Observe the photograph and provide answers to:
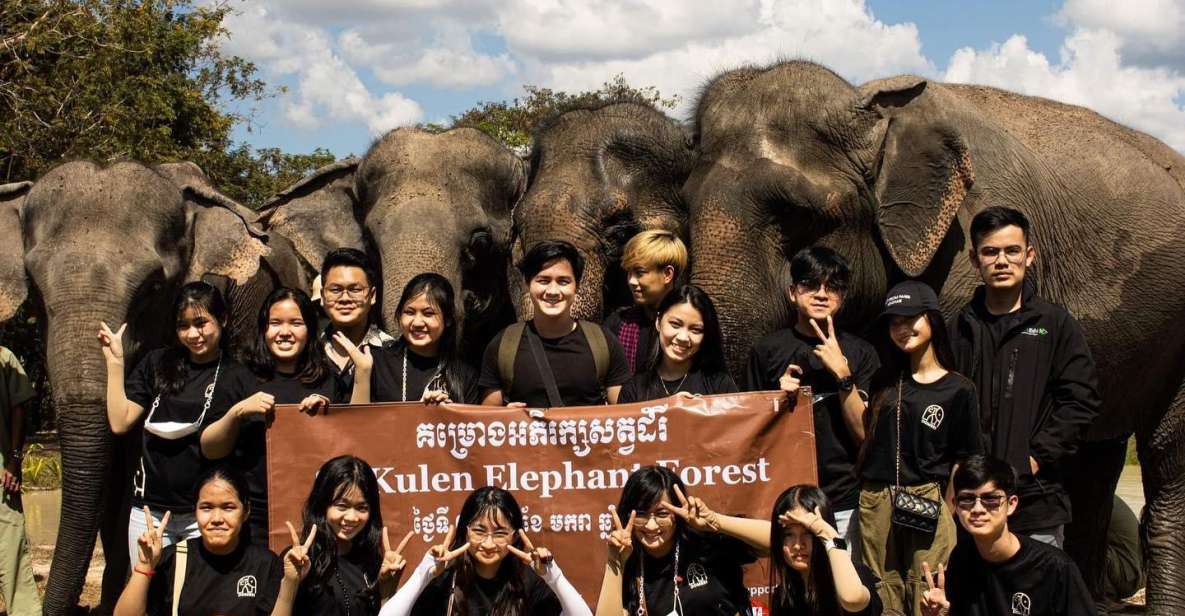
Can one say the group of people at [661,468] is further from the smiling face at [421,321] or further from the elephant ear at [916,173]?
the elephant ear at [916,173]

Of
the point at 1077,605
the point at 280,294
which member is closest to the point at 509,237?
the point at 280,294

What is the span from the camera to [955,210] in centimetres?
765

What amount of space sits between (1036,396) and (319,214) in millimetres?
6016

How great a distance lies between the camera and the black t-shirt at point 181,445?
5.39m

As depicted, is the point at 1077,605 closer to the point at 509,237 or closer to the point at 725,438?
the point at 725,438

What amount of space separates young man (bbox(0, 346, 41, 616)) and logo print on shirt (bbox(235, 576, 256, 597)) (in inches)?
115

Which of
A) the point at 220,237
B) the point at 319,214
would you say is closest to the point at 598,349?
the point at 220,237

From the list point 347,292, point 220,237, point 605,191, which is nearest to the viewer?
point 347,292

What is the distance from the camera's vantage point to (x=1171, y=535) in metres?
8.37

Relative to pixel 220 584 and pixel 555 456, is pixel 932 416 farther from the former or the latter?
pixel 220 584

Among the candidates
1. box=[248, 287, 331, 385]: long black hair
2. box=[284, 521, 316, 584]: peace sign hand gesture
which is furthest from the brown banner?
box=[284, 521, 316, 584]: peace sign hand gesture

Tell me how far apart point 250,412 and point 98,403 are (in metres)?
2.24

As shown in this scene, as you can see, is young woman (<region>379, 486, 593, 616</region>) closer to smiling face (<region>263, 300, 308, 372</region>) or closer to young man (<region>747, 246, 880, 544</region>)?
smiling face (<region>263, 300, 308, 372</region>)

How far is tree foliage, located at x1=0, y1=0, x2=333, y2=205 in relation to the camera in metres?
16.7
